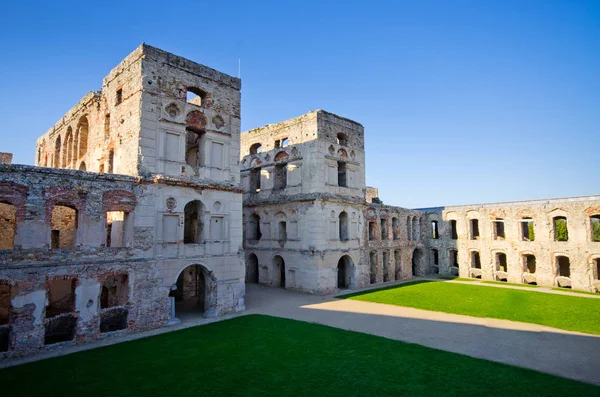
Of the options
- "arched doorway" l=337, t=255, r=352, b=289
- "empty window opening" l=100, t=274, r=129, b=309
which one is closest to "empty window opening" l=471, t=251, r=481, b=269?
"arched doorway" l=337, t=255, r=352, b=289

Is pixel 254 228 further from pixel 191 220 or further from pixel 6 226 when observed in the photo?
pixel 6 226

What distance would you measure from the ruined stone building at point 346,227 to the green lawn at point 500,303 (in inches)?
147

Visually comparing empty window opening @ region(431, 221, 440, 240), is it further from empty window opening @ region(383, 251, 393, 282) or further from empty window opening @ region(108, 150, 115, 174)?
empty window opening @ region(108, 150, 115, 174)

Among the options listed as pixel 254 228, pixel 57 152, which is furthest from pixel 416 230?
pixel 57 152

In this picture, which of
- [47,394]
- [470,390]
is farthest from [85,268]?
[470,390]

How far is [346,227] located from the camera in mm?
26719

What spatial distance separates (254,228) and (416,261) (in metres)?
17.8

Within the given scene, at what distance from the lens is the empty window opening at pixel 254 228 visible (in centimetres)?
2880

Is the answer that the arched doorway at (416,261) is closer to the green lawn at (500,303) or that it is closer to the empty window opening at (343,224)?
the green lawn at (500,303)

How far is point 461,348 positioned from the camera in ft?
42.4

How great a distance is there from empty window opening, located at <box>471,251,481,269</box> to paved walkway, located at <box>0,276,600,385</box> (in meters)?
17.8

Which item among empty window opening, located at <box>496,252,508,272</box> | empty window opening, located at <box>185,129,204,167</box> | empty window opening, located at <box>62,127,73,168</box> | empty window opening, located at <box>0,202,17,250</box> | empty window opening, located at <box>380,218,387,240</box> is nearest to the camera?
empty window opening, located at <box>0,202,17,250</box>

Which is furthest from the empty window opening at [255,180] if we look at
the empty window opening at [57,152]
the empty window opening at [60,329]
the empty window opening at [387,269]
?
the empty window opening at [60,329]

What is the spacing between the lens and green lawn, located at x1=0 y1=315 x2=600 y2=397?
9391mm
